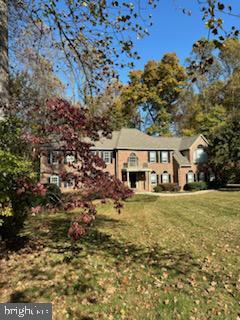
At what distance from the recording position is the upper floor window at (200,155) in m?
36.1

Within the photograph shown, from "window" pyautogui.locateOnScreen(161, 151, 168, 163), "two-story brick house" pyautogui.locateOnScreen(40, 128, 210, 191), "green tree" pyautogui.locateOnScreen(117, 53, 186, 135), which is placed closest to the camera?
"two-story brick house" pyautogui.locateOnScreen(40, 128, 210, 191)

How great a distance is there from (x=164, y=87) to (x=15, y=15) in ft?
137

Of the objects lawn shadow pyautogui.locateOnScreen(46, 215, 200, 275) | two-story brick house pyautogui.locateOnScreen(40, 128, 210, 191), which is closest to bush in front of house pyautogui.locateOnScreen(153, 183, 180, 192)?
two-story brick house pyautogui.locateOnScreen(40, 128, 210, 191)

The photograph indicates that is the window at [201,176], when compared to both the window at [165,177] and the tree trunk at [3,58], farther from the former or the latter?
the tree trunk at [3,58]

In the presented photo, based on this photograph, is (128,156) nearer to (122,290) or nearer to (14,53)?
(14,53)

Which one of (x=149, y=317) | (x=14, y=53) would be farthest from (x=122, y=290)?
(x=14, y=53)

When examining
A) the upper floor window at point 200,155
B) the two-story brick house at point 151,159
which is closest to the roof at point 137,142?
the two-story brick house at point 151,159

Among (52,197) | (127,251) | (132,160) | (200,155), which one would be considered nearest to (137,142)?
(132,160)

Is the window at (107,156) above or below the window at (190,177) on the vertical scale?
above
